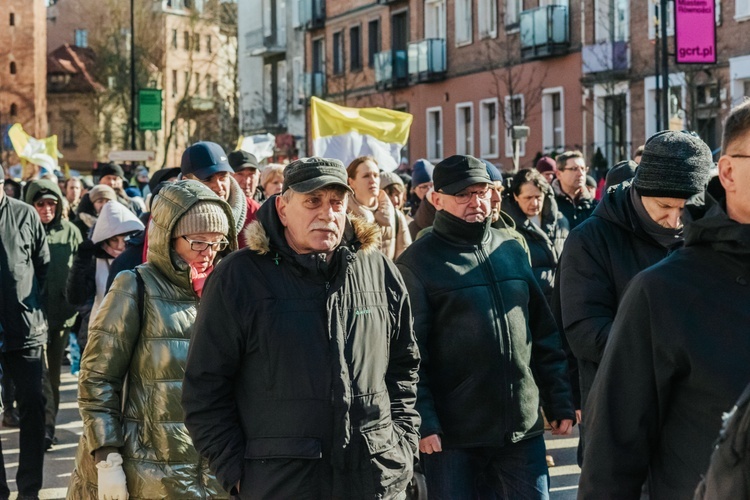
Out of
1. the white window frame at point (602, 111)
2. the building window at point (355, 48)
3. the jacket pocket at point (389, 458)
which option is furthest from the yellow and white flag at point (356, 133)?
the building window at point (355, 48)

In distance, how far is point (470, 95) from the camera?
42594 millimetres

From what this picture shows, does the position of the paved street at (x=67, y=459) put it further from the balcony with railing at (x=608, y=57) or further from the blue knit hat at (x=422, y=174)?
the balcony with railing at (x=608, y=57)

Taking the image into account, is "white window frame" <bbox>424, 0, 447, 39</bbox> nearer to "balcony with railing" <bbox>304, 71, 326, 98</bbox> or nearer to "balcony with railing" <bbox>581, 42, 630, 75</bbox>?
"balcony with railing" <bbox>304, 71, 326, 98</bbox>

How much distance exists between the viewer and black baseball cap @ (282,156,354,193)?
175 inches

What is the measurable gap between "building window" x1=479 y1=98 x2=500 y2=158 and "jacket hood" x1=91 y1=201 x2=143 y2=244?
1300 inches

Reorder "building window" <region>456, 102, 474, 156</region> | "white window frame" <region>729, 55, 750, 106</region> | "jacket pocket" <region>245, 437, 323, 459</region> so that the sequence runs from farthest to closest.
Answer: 1. "building window" <region>456, 102, 474, 156</region>
2. "white window frame" <region>729, 55, 750, 106</region>
3. "jacket pocket" <region>245, 437, 323, 459</region>

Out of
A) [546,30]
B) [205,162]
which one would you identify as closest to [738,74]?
[546,30]

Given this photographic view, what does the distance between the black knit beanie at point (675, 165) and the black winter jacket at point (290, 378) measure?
121cm

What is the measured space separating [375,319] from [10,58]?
99.4 metres

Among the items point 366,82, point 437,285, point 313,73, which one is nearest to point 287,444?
point 437,285

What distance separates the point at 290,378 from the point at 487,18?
38.0 m

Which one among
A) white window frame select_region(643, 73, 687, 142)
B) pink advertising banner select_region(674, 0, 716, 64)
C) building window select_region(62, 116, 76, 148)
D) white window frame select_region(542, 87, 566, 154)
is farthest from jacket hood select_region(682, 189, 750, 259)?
building window select_region(62, 116, 76, 148)

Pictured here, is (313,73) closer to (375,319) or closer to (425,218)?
(425,218)

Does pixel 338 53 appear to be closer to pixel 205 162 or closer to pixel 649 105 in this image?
pixel 649 105
